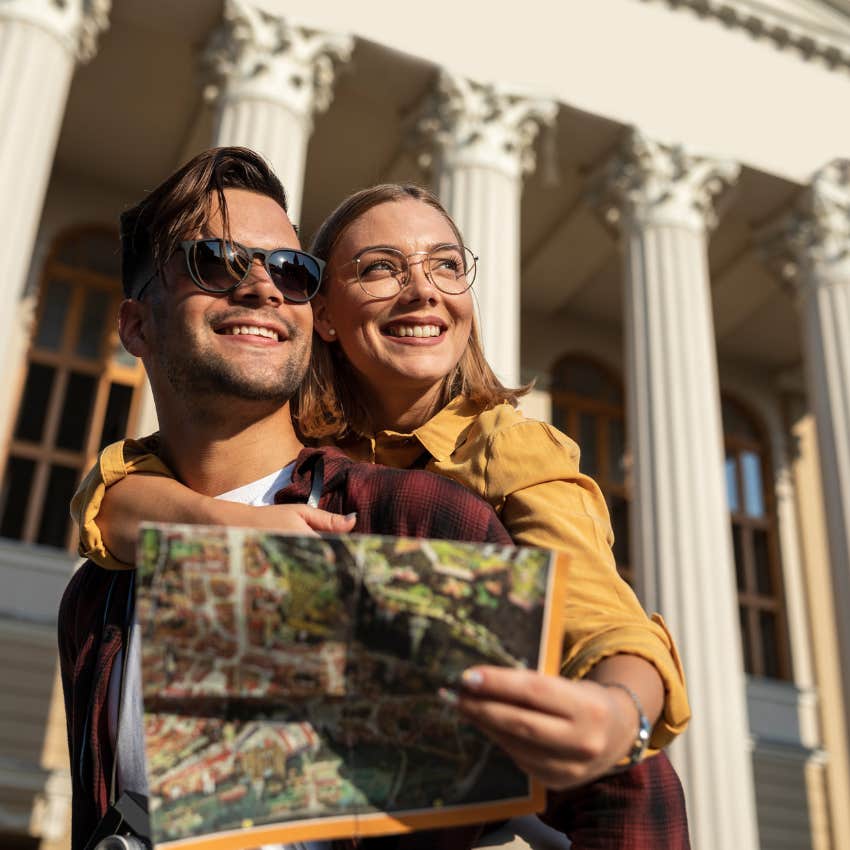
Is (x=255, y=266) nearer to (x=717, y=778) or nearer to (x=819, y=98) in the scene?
(x=717, y=778)

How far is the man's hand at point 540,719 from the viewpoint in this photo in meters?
1.05

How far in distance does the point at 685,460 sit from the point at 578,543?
9.78m

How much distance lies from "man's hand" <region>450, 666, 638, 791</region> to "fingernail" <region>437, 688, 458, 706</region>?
0.18ft

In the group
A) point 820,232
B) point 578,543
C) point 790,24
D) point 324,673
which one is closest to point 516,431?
point 578,543

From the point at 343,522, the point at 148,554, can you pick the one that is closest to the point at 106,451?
the point at 343,522

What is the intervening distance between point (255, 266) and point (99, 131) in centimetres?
1349

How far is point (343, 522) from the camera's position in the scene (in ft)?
4.73

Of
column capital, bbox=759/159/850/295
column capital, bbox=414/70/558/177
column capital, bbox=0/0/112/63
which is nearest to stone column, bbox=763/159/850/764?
column capital, bbox=759/159/850/295

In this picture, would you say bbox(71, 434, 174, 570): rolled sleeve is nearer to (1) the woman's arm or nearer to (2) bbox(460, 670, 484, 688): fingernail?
(1) the woman's arm

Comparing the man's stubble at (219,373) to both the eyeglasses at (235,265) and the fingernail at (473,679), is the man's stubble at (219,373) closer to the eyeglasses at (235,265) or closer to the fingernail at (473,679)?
the eyeglasses at (235,265)

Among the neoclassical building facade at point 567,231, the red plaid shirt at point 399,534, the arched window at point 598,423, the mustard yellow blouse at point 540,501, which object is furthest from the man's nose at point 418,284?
the arched window at point 598,423

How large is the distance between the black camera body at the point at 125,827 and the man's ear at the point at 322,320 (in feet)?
3.34

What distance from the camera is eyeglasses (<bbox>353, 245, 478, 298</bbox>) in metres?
2.01

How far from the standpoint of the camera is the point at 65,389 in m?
13.8
